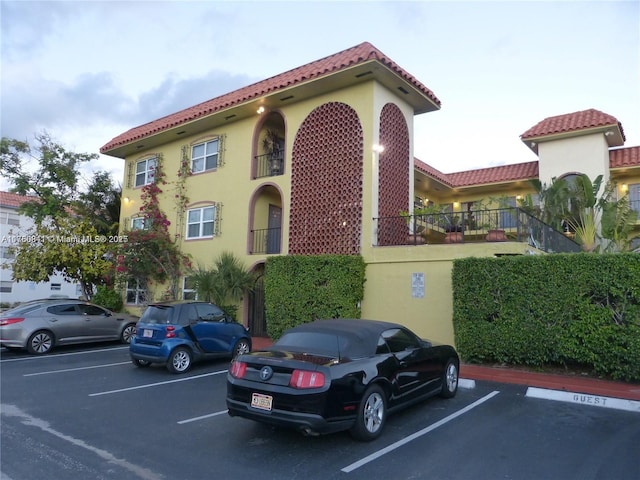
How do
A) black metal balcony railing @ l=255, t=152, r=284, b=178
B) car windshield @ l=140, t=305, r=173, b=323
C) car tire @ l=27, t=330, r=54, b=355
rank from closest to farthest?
car windshield @ l=140, t=305, r=173, b=323, car tire @ l=27, t=330, r=54, b=355, black metal balcony railing @ l=255, t=152, r=284, b=178

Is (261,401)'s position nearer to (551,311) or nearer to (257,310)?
(551,311)

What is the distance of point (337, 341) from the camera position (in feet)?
19.8

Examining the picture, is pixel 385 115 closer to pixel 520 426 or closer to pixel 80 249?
pixel 520 426

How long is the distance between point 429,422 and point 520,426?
1232 millimetres

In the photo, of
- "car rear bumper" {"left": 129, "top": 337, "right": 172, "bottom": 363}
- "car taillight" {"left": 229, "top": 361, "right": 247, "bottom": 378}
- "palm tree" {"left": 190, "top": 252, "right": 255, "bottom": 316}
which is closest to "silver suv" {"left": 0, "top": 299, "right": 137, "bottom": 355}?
"palm tree" {"left": 190, "top": 252, "right": 255, "bottom": 316}

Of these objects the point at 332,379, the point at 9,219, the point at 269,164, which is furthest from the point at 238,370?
the point at 9,219

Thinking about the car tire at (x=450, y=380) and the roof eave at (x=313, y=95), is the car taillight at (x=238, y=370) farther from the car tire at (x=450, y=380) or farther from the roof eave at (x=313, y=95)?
the roof eave at (x=313, y=95)

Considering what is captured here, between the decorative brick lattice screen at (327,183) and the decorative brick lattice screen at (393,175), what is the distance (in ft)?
2.50

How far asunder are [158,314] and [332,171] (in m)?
6.93

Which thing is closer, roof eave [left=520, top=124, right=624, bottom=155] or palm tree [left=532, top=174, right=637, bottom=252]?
palm tree [left=532, top=174, right=637, bottom=252]

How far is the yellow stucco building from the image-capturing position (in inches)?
498

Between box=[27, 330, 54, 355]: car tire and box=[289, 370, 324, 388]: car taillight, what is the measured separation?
1043 centimetres

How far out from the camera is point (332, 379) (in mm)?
5184

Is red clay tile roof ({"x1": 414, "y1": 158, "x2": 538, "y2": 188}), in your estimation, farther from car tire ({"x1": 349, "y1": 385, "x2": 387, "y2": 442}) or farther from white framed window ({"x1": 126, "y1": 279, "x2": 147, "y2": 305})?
car tire ({"x1": 349, "y1": 385, "x2": 387, "y2": 442})
